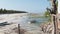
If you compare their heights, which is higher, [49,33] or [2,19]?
[2,19]

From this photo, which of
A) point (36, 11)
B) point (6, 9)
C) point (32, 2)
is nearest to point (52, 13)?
point (36, 11)

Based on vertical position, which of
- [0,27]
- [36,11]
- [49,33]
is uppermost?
[36,11]

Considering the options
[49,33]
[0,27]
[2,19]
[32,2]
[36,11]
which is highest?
[32,2]

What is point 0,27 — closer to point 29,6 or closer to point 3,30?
point 3,30

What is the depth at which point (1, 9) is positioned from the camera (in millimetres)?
1659

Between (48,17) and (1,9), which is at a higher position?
(1,9)

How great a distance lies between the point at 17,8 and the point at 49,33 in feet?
2.16

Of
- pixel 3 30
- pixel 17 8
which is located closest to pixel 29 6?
pixel 17 8

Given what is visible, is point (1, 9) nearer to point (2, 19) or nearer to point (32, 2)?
point (2, 19)

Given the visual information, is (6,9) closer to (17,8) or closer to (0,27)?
(17,8)

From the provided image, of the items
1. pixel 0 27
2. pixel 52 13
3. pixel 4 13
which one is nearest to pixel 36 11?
pixel 52 13

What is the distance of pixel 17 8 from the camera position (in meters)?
1.68

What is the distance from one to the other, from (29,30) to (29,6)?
15.5 inches

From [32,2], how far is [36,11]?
0.16 meters
